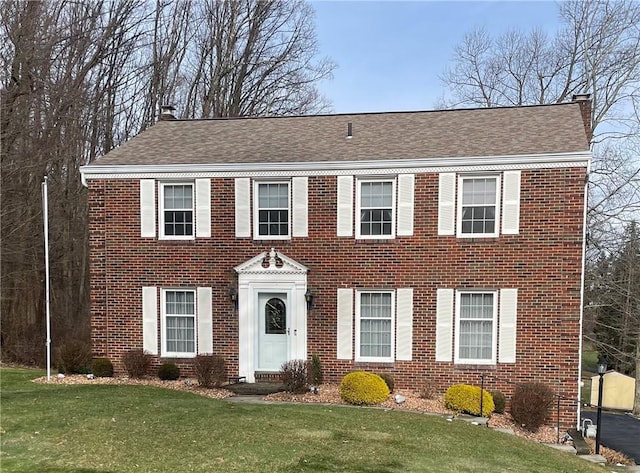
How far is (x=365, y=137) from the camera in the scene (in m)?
12.9

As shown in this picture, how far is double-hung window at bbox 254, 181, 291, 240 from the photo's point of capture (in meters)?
11.8

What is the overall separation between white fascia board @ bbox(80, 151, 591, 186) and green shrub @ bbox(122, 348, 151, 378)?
4681 millimetres

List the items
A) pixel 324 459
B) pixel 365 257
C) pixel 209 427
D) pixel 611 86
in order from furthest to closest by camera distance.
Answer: pixel 611 86 < pixel 365 257 < pixel 209 427 < pixel 324 459

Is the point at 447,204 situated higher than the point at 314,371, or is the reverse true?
the point at 447,204

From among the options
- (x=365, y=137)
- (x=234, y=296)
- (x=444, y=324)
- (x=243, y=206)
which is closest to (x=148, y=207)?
(x=243, y=206)

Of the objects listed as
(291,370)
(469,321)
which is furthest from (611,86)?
(291,370)

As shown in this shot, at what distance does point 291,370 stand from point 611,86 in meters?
22.7

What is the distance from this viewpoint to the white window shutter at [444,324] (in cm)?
1096

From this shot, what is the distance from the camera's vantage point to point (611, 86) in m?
23.0

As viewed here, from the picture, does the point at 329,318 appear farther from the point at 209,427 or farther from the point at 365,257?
the point at 209,427

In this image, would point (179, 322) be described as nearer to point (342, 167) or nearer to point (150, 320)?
point (150, 320)

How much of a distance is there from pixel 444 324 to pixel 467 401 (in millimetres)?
1914

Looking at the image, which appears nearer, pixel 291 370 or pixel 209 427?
pixel 209 427

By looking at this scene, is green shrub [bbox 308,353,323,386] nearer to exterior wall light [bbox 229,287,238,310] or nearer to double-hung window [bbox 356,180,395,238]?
exterior wall light [bbox 229,287,238,310]
